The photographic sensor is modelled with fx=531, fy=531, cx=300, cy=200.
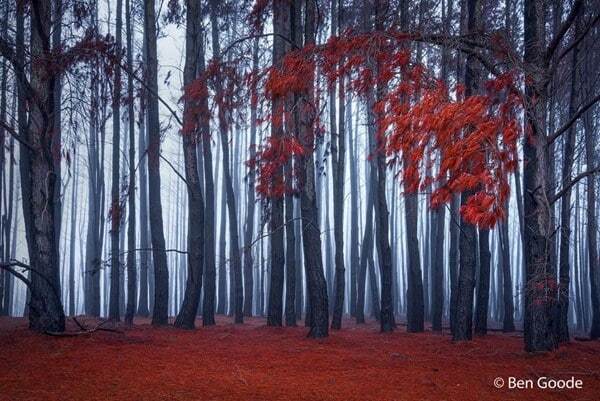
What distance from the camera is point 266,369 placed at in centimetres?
656

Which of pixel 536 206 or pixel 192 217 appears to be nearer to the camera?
pixel 536 206

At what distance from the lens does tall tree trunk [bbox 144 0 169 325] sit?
12586mm

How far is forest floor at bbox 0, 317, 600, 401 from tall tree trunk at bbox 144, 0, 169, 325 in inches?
118

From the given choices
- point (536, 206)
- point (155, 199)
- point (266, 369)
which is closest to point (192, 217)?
point (155, 199)

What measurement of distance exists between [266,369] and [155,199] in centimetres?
806

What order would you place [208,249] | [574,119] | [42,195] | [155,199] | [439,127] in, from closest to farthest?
[439,127], [574,119], [42,195], [155,199], [208,249]

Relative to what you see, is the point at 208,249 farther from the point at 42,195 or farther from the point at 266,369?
the point at 266,369

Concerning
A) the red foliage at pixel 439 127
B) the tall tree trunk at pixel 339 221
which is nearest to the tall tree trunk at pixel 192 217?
the tall tree trunk at pixel 339 221

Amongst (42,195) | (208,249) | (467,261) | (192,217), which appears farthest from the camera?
(208,249)

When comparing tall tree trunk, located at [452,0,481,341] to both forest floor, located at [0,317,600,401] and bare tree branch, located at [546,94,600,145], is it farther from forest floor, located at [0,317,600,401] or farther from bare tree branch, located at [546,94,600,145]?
bare tree branch, located at [546,94,600,145]

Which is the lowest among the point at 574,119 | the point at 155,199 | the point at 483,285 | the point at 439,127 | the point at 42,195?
the point at 483,285

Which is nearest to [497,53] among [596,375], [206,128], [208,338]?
[596,375]

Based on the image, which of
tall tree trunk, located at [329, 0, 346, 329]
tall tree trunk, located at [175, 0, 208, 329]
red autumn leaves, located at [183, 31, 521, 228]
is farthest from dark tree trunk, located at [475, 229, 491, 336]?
red autumn leaves, located at [183, 31, 521, 228]

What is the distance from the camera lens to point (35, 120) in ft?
31.1
